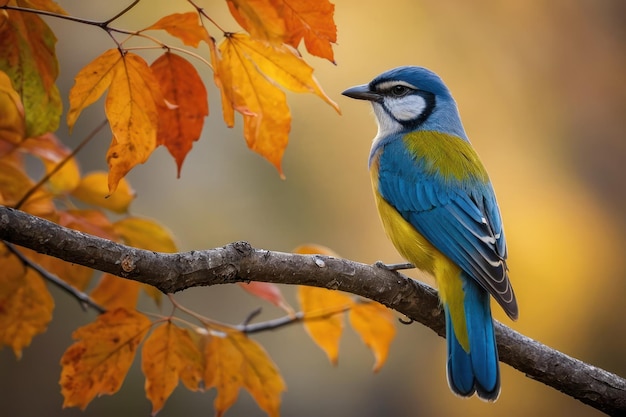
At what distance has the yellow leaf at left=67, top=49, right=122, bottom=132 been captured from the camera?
1.78 meters

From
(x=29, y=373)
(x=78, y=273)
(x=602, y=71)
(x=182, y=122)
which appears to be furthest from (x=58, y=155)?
(x=602, y=71)

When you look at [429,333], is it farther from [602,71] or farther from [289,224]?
[602,71]

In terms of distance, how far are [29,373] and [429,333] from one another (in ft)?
8.60

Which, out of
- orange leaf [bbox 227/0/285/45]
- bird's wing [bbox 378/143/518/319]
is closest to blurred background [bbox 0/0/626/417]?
bird's wing [bbox 378/143/518/319]

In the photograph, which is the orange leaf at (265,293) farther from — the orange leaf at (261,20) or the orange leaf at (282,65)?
the orange leaf at (261,20)

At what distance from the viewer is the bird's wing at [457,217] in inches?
101

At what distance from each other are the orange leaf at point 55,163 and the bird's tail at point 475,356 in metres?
1.36

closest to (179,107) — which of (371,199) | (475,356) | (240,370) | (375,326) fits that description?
(240,370)

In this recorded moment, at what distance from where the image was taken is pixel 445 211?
9.43 ft

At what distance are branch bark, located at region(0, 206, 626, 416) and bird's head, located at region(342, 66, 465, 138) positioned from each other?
3.76 feet

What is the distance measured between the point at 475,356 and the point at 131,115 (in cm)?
137

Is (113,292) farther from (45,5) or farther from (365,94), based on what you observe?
(365,94)

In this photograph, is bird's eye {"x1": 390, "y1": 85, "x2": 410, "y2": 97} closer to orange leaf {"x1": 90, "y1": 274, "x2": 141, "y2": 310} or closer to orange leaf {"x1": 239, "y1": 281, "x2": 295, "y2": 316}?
orange leaf {"x1": 239, "y1": 281, "x2": 295, "y2": 316}

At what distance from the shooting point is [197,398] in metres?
4.86
